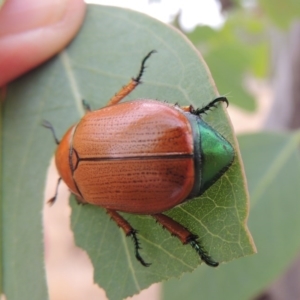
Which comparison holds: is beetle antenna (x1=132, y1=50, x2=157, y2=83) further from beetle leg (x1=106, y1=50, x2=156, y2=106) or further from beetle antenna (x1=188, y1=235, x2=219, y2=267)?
beetle antenna (x1=188, y1=235, x2=219, y2=267)

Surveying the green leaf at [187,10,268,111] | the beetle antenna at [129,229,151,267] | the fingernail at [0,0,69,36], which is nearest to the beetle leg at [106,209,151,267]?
the beetle antenna at [129,229,151,267]

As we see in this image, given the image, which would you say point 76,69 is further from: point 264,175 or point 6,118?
point 264,175

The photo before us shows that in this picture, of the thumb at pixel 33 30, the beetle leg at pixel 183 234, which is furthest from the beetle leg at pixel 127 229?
the thumb at pixel 33 30

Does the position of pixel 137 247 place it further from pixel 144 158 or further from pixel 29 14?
pixel 29 14

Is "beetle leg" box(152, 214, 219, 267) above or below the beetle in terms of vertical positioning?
below

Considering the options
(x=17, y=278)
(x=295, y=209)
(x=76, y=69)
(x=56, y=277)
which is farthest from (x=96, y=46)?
(x=56, y=277)

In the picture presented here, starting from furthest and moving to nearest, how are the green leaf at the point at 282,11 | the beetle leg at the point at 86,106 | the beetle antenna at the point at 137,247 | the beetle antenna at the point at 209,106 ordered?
the green leaf at the point at 282,11, the beetle leg at the point at 86,106, the beetle antenna at the point at 137,247, the beetle antenna at the point at 209,106

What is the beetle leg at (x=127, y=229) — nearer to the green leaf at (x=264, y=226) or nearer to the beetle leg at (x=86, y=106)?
the beetle leg at (x=86, y=106)
